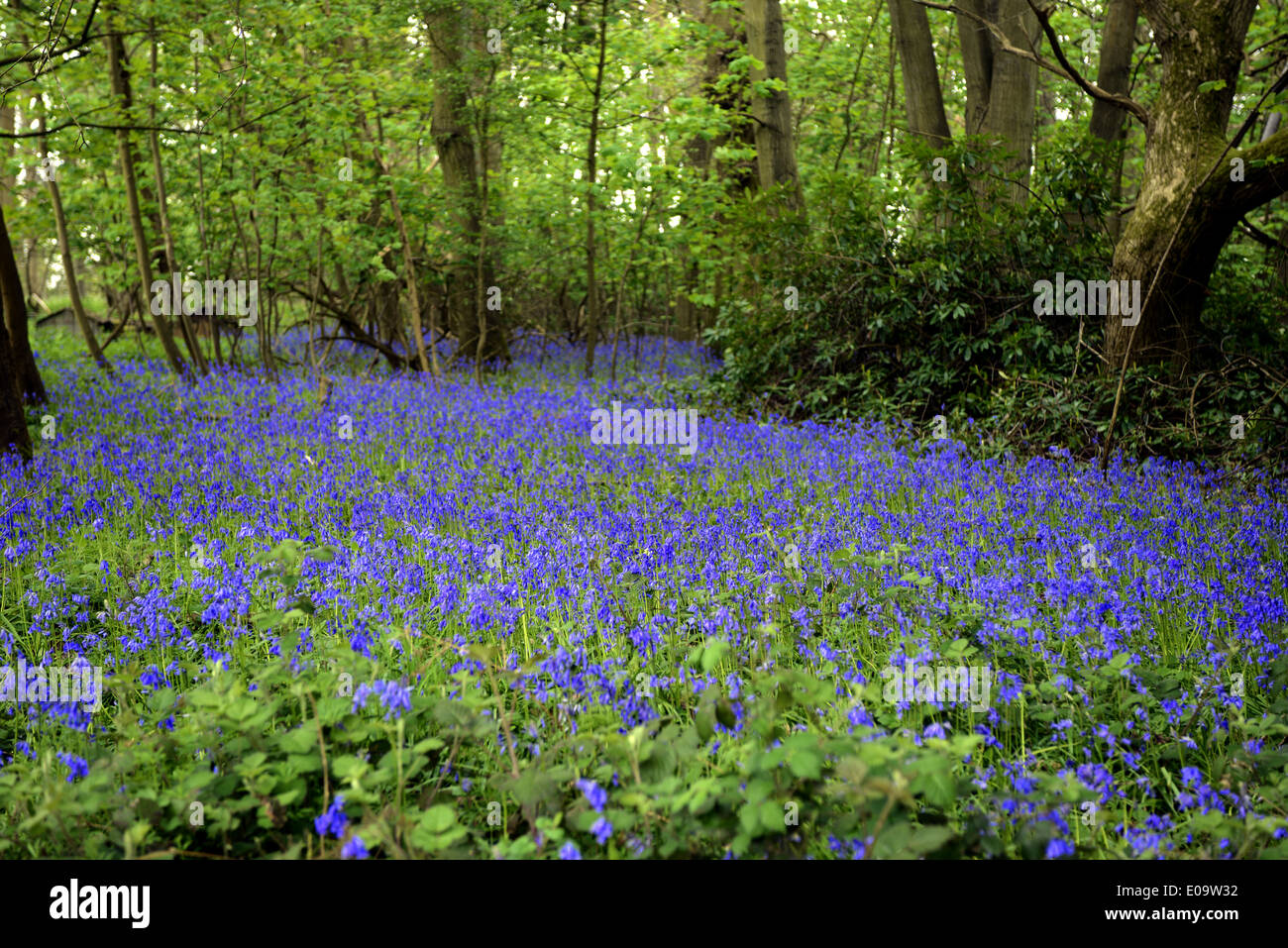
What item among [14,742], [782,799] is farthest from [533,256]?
[782,799]

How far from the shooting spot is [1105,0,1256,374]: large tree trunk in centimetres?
668

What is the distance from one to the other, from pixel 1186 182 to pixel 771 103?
5917 mm

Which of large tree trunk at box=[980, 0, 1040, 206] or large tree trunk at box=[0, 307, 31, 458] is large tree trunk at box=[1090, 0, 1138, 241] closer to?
large tree trunk at box=[980, 0, 1040, 206]

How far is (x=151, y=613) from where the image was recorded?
3.45 metres

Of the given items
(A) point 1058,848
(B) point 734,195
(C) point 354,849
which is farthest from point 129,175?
(A) point 1058,848

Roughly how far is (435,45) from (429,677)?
1046 centimetres

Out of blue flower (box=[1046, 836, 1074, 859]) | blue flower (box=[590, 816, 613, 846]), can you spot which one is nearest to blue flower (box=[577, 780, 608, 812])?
blue flower (box=[590, 816, 613, 846])

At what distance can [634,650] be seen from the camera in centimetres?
346

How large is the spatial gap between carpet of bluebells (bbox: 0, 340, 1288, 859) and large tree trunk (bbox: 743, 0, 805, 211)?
5904mm
